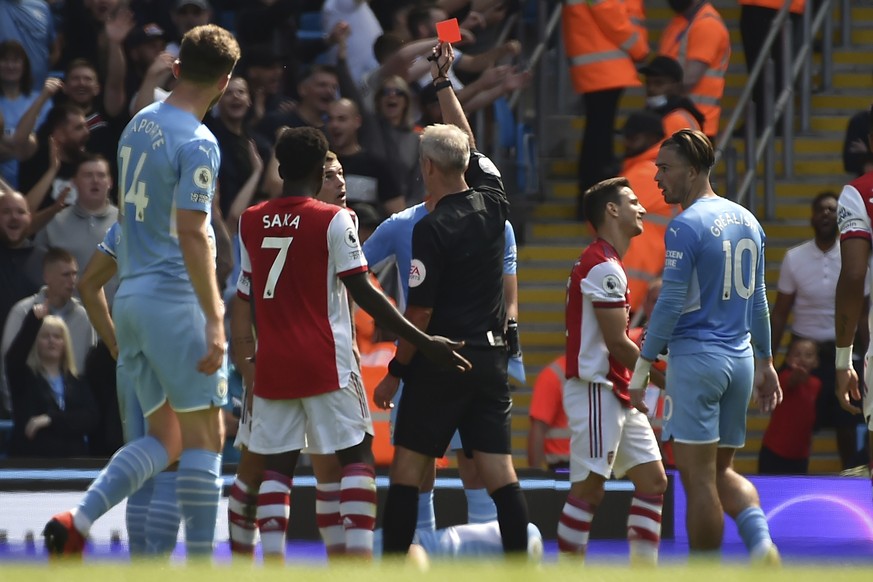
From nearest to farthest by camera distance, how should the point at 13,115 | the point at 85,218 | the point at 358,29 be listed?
1. the point at 85,218
2. the point at 13,115
3. the point at 358,29

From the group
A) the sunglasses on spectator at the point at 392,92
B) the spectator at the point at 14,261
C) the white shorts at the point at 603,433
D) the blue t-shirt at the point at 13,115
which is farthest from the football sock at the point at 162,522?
the sunglasses on spectator at the point at 392,92

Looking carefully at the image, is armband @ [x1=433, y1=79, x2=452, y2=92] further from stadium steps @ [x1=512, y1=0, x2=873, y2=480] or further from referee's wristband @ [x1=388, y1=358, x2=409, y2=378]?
stadium steps @ [x1=512, y1=0, x2=873, y2=480]

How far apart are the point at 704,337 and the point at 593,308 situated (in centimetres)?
57

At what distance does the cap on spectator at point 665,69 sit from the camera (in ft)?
44.5

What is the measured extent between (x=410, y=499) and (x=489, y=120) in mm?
6968

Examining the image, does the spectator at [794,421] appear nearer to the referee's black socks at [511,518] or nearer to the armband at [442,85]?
the armband at [442,85]

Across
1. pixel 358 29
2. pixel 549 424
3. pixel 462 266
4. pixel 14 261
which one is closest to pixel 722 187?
pixel 358 29

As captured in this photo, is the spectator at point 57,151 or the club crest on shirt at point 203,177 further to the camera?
the spectator at point 57,151

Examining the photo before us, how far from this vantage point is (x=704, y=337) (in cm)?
849

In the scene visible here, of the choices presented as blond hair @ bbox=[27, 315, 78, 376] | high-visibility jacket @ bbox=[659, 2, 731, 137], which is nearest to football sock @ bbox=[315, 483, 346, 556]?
blond hair @ bbox=[27, 315, 78, 376]

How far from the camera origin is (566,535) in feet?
28.7

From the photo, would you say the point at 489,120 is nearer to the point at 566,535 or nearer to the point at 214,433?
the point at 566,535

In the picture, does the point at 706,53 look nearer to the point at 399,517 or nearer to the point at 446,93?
the point at 446,93

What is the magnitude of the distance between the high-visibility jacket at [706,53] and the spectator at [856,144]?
107 cm
